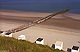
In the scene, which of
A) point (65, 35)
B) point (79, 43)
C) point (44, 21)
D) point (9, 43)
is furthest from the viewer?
point (44, 21)

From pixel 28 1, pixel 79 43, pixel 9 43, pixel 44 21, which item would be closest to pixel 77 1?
pixel 28 1

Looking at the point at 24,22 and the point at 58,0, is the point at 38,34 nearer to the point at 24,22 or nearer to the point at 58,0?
the point at 24,22

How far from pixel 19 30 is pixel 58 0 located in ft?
88.9

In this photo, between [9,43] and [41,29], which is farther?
[41,29]

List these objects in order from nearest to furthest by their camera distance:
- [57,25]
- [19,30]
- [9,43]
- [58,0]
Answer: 1. [9,43]
2. [19,30]
3. [57,25]
4. [58,0]

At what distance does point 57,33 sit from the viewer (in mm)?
21031

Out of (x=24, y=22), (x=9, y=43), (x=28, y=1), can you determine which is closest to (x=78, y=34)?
(x=24, y=22)

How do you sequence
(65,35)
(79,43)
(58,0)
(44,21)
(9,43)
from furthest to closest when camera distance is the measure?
(58,0) < (44,21) < (65,35) < (79,43) < (9,43)

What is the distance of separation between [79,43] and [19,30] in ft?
28.1

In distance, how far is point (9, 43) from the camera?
902cm

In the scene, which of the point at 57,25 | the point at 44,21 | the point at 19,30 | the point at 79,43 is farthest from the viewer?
the point at 44,21

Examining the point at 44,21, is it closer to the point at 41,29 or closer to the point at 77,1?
the point at 41,29

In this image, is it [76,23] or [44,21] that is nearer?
[76,23]

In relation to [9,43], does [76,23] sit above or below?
below
